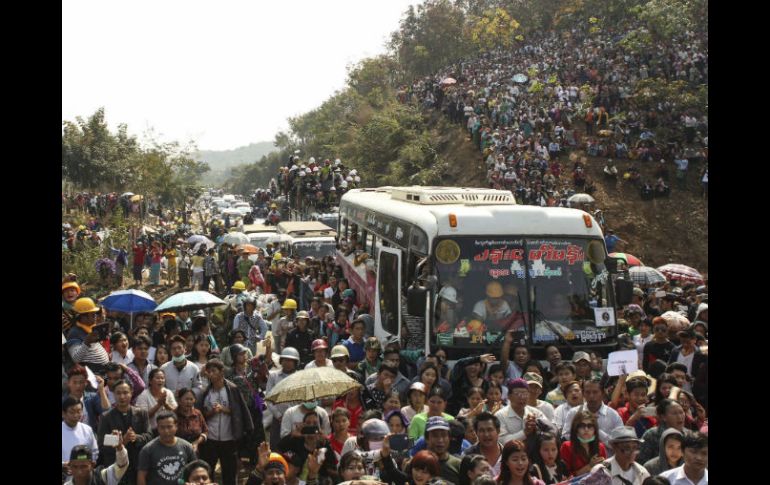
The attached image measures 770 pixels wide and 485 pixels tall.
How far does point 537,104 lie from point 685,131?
5994 mm

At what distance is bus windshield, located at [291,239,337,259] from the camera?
24141mm

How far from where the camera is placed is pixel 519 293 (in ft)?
34.8

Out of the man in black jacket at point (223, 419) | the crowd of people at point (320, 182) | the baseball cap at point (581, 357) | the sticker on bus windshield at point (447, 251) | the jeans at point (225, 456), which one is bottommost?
the jeans at point (225, 456)

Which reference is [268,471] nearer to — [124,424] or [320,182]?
[124,424]

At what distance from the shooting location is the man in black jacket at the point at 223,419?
334 inches

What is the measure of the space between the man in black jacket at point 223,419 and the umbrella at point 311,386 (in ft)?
1.74

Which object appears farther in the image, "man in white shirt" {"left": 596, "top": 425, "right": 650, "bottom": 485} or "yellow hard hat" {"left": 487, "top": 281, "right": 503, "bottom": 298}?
"yellow hard hat" {"left": 487, "top": 281, "right": 503, "bottom": 298}

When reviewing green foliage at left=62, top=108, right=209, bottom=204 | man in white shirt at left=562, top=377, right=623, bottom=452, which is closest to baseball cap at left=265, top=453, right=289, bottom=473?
man in white shirt at left=562, top=377, right=623, bottom=452

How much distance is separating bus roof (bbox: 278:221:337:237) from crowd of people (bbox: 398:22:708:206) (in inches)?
274

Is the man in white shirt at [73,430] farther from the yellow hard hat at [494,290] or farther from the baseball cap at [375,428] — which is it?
the yellow hard hat at [494,290]

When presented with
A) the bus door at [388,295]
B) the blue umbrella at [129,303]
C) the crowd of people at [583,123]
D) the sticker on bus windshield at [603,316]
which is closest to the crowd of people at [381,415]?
the sticker on bus windshield at [603,316]

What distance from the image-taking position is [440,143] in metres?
41.8

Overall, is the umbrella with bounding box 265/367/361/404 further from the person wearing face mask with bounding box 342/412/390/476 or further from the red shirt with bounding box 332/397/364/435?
the person wearing face mask with bounding box 342/412/390/476

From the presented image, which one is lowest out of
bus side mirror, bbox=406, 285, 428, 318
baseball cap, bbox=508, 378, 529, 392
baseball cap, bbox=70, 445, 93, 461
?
baseball cap, bbox=70, 445, 93, 461
